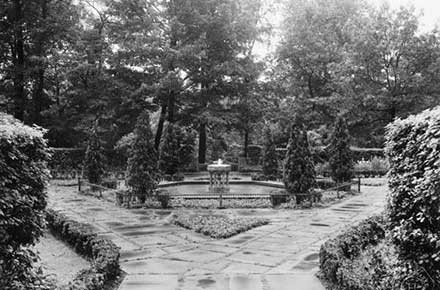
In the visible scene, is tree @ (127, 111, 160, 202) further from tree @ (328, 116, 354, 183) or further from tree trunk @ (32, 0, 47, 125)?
tree trunk @ (32, 0, 47, 125)

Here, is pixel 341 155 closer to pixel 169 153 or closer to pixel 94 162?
pixel 169 153

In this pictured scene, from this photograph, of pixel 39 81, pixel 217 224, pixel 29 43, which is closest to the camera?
pixel 217 224

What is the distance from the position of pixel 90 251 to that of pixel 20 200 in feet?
9.01

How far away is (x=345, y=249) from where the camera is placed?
6.02 metres

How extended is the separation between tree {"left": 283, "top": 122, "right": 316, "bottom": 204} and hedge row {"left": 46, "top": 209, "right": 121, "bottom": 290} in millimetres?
6339

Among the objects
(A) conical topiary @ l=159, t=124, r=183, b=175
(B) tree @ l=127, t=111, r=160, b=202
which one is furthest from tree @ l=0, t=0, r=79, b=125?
(B) tree @ l=127, t=111, r=160, b=202

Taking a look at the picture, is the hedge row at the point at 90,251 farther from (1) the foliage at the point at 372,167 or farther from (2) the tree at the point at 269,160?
(1) the foliage at the point at 372,167

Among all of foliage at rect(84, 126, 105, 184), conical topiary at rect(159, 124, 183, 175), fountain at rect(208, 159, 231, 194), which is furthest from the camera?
conical topiary at rect(159, 124, 183, 175)

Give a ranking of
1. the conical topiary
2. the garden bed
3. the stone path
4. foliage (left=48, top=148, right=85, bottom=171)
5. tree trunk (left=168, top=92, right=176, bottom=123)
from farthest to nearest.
Result: tree trunk (left=168, top=92, right=176, bottom=123)
foliage (left=48, top=148, right=85, bottom=171)
the conical topiary
the garden bed
the stone path

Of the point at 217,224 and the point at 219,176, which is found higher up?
the point at 219,176

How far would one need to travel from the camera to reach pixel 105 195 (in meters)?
13.8

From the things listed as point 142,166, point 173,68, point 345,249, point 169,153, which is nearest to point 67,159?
point 169,153

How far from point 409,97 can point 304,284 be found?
21.6 meters

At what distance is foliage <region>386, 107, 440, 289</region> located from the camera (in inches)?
127
